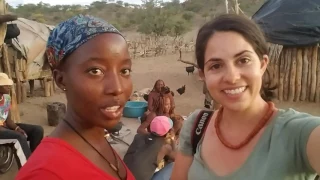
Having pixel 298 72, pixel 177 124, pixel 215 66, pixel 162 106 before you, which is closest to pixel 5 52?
pixel 162 106

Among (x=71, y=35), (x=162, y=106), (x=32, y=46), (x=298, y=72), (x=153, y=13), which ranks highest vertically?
(x=153, y=13)

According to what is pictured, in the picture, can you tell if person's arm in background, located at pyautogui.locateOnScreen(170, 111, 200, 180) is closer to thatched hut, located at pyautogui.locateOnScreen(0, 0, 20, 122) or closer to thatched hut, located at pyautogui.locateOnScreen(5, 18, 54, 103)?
thatched hut, located at pyautogui.locateOnScreen(0, 0, 20, 122)

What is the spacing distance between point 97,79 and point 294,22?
864cm

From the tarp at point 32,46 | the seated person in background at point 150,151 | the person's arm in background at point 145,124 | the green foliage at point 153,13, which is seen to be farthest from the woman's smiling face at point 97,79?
the green foliage at point 153,13

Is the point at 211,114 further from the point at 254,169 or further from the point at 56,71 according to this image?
the point at 56,71

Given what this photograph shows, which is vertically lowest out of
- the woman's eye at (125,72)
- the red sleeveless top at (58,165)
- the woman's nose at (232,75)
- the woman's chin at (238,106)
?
the red sleeveless top at (58,165)

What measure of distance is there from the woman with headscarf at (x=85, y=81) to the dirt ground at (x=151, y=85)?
4.16 meters

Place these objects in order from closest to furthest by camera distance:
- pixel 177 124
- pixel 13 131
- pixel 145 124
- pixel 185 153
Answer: pixel 185 153 < pixel 13 131 < pixel 145 124 < pixel 177 124

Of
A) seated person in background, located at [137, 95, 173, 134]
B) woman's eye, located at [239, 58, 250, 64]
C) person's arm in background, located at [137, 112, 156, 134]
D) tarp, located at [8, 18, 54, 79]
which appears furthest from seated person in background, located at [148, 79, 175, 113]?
woman's eye, located at [239, 58, 250, 64]

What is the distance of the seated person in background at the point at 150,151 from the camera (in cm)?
366

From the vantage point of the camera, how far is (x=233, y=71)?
144 cm

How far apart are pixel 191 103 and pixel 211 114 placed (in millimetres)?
7773

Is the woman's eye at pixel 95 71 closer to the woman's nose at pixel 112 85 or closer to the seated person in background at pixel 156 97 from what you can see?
the woman's nose at pixel 112 85

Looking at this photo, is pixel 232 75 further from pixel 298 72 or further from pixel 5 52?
pixel 298 72
